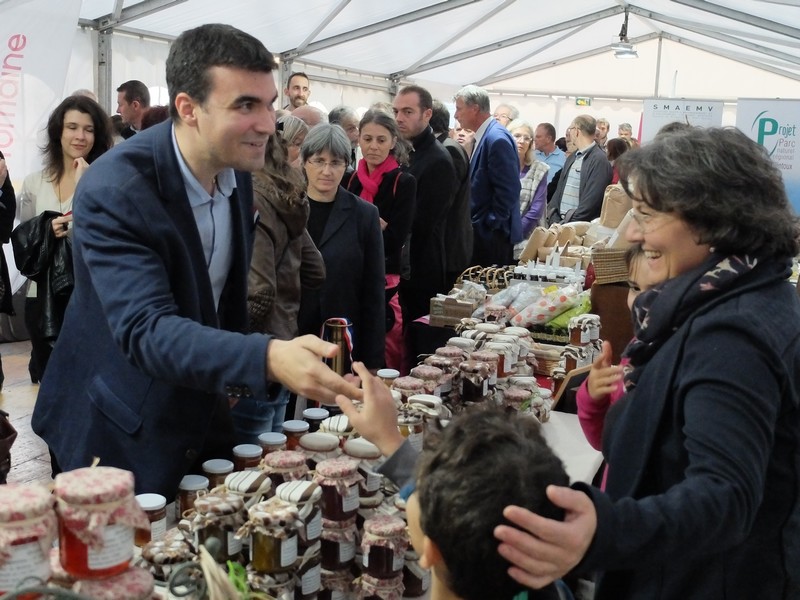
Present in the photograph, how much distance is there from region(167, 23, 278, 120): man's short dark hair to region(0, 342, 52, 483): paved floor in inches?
88.2

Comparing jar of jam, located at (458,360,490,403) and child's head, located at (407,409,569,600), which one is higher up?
child's head, located at (407,409,569,600)

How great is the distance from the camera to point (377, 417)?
1439 mm

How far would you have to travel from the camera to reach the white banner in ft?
20.1

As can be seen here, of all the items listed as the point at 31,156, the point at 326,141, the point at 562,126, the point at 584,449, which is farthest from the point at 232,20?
the point at 562,126

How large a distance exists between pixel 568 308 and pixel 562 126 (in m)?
16.7

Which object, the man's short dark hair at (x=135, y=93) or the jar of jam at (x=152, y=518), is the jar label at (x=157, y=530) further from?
the man's short dark hair at (x=135, y=93)

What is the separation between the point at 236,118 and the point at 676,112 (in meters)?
7.29

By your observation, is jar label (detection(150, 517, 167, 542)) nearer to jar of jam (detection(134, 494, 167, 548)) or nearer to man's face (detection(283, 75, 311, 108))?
jar of jam (detection(134, 494, 167, 548))

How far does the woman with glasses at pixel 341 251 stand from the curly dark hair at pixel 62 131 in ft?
4.35

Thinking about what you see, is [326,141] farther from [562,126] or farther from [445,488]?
[562,126]

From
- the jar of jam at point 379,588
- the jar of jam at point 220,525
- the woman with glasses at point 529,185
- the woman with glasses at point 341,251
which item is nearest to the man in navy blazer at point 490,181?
the woman with glasses at point 529,185

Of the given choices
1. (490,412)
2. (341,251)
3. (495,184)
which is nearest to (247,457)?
(490,412)

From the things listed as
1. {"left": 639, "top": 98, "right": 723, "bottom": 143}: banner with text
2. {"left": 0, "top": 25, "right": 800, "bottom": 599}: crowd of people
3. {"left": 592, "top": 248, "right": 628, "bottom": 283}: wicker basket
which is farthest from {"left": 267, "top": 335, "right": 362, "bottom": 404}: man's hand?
{"left": 639, "top": 98, "right": 723, "bottom": 143}: banner with text

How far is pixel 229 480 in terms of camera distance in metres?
1.58
